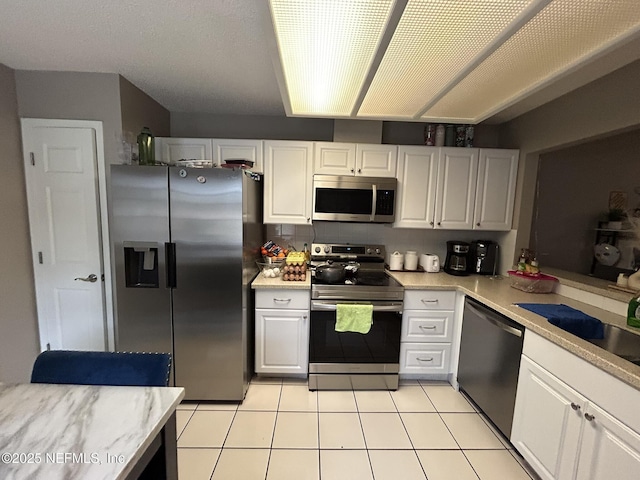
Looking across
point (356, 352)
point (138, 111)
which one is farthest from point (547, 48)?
point (138, 111)

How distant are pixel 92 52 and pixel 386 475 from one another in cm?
311

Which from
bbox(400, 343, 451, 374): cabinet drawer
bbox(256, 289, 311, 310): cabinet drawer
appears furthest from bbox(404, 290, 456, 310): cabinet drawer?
bbox(256, 289, 311, 310): cabinet drawer

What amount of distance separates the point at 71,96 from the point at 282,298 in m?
2.18

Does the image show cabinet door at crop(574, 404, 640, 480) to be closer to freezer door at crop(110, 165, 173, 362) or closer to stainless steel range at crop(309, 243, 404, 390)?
stainless steel range at crop(309, 243, 404, 390)

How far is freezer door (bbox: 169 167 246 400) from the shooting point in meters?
1.95

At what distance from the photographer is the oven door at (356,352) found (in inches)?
89.3

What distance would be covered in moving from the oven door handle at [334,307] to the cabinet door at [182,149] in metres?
1.61

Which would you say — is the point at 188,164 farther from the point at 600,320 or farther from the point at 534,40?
the point at 600,320

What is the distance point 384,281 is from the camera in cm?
243

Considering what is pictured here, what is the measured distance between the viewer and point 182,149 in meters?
2.54

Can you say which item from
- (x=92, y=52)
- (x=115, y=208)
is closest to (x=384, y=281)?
(x=115, y=208)

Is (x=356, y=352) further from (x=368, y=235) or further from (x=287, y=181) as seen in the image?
(x=287, y=181)

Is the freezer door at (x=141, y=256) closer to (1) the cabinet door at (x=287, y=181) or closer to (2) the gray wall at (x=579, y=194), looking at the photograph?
(1) the cabinet door at (x=287, y=181)

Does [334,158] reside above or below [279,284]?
above
